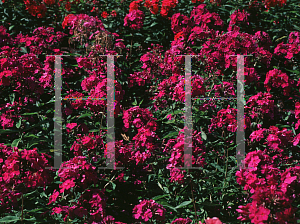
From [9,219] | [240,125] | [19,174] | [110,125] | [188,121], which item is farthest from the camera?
[110,125]

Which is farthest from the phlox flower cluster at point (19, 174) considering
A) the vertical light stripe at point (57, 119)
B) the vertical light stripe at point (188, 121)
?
the vertical light stripe at point (188, 121)

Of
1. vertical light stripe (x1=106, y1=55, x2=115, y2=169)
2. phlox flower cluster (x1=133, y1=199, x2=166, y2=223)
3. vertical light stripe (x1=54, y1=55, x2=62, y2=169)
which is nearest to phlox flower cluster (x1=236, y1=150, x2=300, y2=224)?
phlox flower cluster (x1=133, y1=199, x2=166, y2=223)

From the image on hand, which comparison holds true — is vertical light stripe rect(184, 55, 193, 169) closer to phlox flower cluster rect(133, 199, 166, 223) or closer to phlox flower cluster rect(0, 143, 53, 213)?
phlox flower cluster rect(133, 199, 166, 223)

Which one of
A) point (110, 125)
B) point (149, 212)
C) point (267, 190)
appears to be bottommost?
point (149, 212)

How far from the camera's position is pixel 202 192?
9.75 ft

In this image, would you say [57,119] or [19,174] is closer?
[19,174]

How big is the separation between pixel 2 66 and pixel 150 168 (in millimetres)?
1865

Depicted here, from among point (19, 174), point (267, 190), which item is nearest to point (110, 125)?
point (19, 174)

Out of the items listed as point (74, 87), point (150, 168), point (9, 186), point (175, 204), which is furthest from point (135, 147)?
point (74, 87)

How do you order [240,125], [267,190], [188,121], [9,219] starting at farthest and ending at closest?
[188,121], [240,125], [9,219], [267,190]

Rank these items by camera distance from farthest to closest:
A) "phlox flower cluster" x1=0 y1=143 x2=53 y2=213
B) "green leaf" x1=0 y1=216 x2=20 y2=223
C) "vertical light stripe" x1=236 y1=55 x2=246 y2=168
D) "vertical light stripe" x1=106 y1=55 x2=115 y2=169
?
"vertical light stripe" x1=236 y1=55 x2=246 y2=168 → "vertical light stripe" x1=106 y1=55 x2=115 y2=169 → "green leaf" x1=0 y1=216 x2=20 y2=223 → "phlox flower cluster" x1=0 y1=143 x2=53 y2=213

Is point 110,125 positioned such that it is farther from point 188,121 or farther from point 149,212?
point 149,212

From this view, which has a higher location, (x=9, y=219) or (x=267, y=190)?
(x=267, y=190)

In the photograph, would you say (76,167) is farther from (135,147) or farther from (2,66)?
(2,66)
